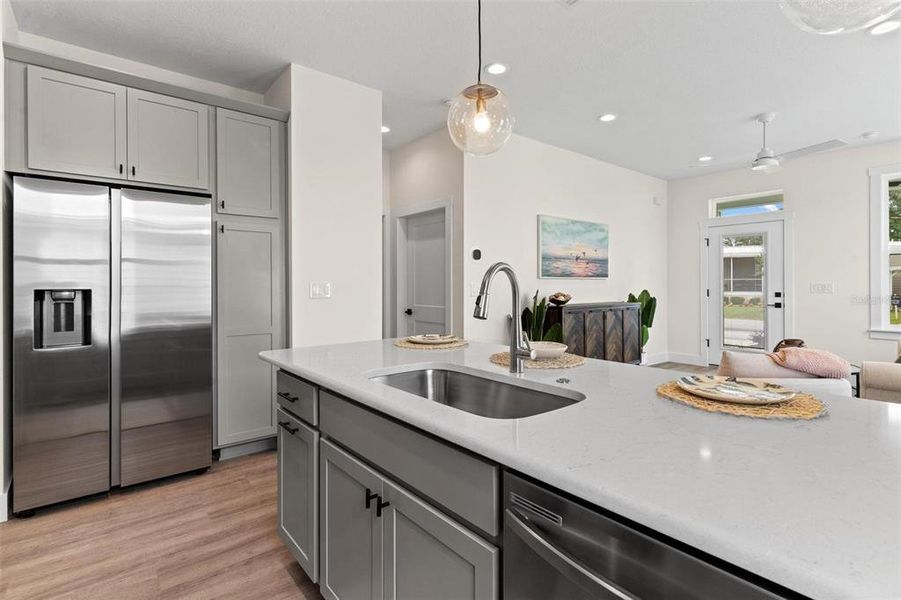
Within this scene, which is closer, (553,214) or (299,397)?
(299,397)

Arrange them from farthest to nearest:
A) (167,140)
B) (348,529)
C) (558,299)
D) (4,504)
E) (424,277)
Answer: (424,277)
(558,299)
(167,140)
(4,504)
(348,529)

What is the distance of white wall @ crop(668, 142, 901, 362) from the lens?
509 centimetres

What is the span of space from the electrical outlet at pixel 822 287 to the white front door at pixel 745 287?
31 cm

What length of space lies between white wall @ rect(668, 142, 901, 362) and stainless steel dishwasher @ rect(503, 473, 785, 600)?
6.13m

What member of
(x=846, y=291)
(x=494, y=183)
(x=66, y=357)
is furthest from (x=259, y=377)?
(x=846, y=291)

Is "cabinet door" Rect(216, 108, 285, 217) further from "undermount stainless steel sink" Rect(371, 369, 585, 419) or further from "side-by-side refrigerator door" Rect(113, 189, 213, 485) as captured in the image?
"undermount stainless steel sink" Rect(371, 369, 585, 419)

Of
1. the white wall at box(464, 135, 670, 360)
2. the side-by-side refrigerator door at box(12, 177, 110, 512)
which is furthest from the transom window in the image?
the side-by-side refrigerator door at box(12, 177, 110, 512)

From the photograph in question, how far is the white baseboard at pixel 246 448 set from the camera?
3.13 meters

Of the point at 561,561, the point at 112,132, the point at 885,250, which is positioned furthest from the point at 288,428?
the point at 885,250

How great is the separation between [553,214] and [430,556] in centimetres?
459

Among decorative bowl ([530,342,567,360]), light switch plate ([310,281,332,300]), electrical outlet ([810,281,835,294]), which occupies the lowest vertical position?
decorative bowl ([530,342,567,360])

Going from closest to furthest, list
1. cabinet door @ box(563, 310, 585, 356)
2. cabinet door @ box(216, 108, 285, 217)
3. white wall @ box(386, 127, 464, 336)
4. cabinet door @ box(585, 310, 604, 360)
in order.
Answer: cabinet door @ box(216, 108, 285, 217) < white wall @ box(386, 127, 464, 336) < cabinet door @ box(563, 310, 585, 356) < cabinet door @ box(585, 310, 604, 360)

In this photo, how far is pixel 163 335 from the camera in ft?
8.78

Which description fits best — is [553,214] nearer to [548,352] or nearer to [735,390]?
[548,352]
